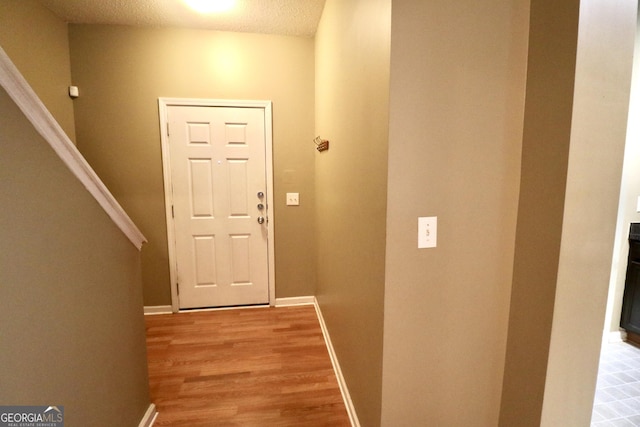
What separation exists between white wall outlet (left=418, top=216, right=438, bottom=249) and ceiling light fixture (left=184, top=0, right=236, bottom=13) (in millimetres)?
2275

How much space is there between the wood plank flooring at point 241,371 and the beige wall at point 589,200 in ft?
3.56

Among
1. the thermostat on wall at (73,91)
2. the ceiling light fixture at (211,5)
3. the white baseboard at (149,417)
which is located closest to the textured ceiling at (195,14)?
the ceiling light fixture at (211,5)

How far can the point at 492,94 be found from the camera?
1050 mm

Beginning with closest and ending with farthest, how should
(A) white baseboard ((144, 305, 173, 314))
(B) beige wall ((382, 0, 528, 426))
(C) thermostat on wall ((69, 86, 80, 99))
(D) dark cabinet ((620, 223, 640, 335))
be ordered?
1. (B) beige wall ((382, 0, 528, 426))
2. (D) dark cabinet ((620, 223, 640, 335))
3. (C) thermostat on wall ((69, 86, 80, 99))
4. (A) white baseboard ((144, 305, 173, 314))

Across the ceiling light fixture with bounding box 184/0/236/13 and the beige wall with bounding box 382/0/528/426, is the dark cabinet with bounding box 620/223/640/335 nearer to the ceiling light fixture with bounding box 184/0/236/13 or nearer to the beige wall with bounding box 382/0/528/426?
the beige wall with bounding box 382/0/528/426

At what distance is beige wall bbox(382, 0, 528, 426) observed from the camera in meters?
1.00

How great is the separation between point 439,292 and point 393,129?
0.66 m

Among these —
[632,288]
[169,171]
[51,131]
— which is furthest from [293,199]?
[632,288]

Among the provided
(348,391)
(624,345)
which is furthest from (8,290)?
(624,345)

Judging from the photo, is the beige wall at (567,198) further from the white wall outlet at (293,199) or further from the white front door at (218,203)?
the white front door at (218,203)

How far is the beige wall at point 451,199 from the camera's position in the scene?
100 centimetres

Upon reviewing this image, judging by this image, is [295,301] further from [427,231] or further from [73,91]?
[73,91]

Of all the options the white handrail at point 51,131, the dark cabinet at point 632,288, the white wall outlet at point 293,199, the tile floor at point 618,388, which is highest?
the white handrail at point 51,131

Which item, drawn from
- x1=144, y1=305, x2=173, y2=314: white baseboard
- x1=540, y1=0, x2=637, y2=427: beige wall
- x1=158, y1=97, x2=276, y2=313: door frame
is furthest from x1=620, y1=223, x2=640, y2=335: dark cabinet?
x1=144, y1=305, x2=173, y2=314: white baseboard
